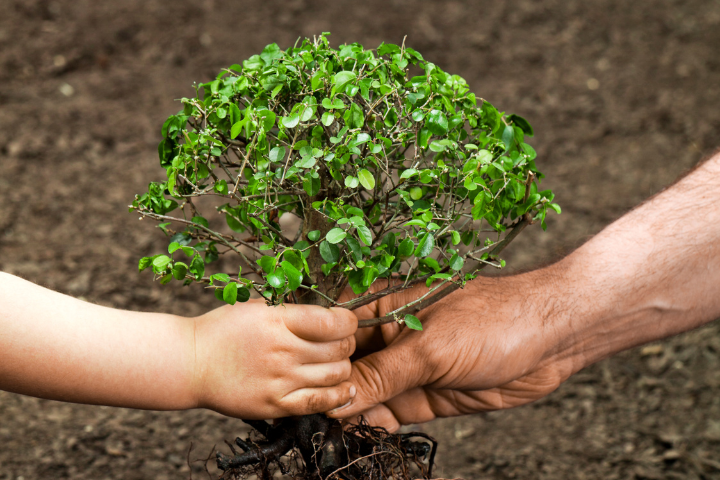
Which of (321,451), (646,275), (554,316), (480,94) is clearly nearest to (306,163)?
(321,451)

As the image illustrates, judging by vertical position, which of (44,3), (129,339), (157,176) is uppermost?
(44,3)

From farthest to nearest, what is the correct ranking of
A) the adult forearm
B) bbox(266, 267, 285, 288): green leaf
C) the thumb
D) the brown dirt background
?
the brown dirt background
the adult forearm
the thumb
bbox(266, 267, 285, 288): green leaf

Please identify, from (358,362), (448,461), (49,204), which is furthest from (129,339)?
(49,204)

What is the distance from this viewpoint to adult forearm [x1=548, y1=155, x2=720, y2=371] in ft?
5.07

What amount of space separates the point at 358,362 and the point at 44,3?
3797 millimetres

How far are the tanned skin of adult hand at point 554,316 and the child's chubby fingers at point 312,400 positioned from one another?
0.08 meters

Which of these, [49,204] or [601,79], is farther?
[601,79]

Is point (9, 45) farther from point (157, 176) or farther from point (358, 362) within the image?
point (358, 362)

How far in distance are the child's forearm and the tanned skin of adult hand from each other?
39cm

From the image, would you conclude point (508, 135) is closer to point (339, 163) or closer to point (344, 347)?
point (339, 163)

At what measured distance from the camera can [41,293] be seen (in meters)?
1.18

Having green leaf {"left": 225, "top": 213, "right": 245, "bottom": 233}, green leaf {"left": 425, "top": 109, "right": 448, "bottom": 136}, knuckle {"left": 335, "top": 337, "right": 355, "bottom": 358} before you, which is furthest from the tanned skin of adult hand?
green leaf {"left": 425, "top": 109, "right": 448, "bottom": 136}

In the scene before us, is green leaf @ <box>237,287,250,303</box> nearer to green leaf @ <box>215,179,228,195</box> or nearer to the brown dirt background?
green leaf @ <box>215,179,228,195</box>

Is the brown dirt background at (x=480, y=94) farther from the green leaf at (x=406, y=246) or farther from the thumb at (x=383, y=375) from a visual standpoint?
the green leaf at (x=406, y=246)
